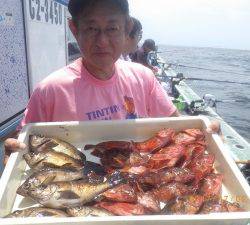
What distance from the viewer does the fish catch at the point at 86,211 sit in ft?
5.54

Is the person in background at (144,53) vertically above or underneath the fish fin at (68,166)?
underneath

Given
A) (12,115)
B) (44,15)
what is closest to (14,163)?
(12,115)

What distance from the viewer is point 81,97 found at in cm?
271

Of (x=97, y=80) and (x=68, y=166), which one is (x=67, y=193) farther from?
(x=97, y=80)

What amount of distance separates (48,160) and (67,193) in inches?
16.1

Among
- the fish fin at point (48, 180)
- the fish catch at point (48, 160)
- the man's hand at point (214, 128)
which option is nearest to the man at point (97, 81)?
the fish catch at point (48, 160)

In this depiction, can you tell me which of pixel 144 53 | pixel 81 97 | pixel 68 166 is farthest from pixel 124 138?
pixel 144 53

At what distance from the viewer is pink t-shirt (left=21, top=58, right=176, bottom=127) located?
2.69m

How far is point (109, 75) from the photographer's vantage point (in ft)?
9.29

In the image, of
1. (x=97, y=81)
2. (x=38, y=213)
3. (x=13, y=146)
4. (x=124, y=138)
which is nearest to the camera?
(x=38, y=213)

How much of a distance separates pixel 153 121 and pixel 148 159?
357mm

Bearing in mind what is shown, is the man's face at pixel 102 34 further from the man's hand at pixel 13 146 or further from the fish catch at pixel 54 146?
the man's hand at pixel 13 146

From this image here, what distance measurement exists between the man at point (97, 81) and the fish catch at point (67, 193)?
2.94 ft

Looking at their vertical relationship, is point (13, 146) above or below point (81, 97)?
below
